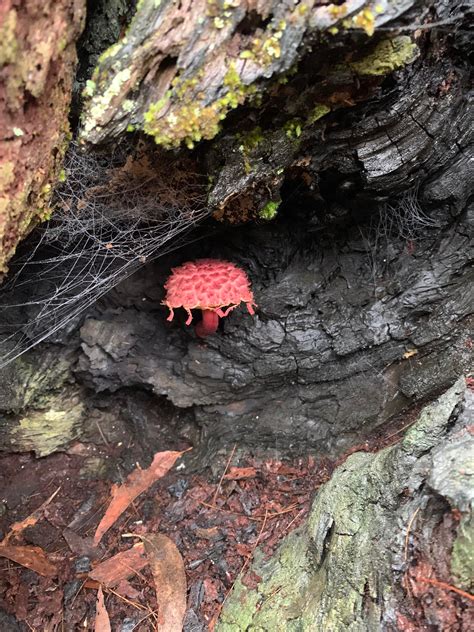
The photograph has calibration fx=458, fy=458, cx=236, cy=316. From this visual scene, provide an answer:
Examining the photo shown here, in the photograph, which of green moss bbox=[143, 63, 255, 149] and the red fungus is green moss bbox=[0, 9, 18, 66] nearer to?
green moss bbox=[143, 63, 255, 149]

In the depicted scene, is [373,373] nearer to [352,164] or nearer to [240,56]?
[352,164]

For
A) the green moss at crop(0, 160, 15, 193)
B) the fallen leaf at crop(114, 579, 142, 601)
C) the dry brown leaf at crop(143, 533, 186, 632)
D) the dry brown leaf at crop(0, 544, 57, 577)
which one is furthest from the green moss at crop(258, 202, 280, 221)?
the dry brown leaf at crop(0, 544, 57, 577)

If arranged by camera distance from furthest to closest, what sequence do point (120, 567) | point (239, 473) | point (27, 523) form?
point (239, 473) → point (27, 523) → point (120, 567)

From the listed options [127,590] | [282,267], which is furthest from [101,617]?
[282,267]

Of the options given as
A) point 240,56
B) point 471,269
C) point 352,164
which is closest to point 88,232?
point 240,56

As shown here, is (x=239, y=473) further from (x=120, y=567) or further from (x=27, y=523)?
(x=27, y=523)

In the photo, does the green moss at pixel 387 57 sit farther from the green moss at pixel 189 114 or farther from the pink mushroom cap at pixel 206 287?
the pink mushroom cap at pixel 206 287
